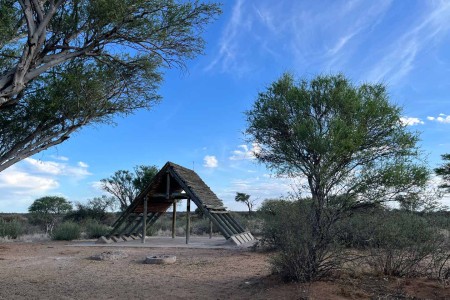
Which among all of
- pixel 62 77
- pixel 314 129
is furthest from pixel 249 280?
pixel 62 77

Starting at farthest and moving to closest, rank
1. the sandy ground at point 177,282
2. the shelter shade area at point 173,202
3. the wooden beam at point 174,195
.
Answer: the wooden beam at point 174,195, the shelter shade area at point 173,202, the sandy ground at point 177,282

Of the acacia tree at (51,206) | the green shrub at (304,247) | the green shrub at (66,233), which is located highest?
the acacia tree at (51,206)

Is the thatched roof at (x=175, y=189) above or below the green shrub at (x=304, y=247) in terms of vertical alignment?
above

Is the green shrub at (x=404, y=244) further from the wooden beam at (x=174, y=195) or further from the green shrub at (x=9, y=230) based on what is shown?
the green shrub at (x=9, y=230)

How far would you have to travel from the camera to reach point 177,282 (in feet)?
31.7

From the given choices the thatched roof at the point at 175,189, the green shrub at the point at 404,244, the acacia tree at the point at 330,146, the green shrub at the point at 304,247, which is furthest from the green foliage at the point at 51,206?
the green shrub at the point at 404,244

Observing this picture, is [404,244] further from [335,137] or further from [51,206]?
[51,206]

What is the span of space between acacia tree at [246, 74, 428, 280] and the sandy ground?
715 millimetres

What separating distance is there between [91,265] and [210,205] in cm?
771

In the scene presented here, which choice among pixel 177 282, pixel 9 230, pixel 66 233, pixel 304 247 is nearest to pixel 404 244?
pixel 304 247

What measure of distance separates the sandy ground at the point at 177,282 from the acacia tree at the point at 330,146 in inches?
28.2

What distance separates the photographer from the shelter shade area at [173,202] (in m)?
19.2

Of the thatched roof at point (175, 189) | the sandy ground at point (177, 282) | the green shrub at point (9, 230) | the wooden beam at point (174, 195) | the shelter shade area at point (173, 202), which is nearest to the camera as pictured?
the sandy ground at point (177, 282)

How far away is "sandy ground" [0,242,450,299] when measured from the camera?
776cm
